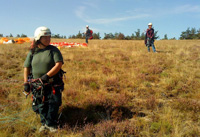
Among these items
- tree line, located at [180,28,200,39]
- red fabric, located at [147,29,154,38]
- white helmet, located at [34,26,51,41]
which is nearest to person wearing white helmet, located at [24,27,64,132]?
white helmet, located at [34,26,51,41]

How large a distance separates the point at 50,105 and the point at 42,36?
137 centimetres

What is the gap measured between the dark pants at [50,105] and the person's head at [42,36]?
0.90 metres

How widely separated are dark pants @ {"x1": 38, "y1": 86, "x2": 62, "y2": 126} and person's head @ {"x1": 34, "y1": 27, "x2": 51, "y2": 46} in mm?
899

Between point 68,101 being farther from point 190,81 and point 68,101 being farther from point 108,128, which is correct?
point 190,81

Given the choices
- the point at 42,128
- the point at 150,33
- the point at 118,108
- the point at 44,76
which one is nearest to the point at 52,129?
the point at 42,128

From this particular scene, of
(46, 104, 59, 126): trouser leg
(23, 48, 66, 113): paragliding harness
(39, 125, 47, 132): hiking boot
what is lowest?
(39, 125, 47, 132): hiking boot

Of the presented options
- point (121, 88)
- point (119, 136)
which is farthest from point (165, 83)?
point (119, 136)

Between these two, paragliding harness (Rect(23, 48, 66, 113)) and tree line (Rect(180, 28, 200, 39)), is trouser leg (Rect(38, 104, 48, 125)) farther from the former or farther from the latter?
tree line (Rect(180, 28, 200, 39))

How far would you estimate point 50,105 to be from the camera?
2752mm

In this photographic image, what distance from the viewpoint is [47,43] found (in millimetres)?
2703

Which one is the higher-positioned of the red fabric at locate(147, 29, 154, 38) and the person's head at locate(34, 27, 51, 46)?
the red fabric at locate(147, 29, 154, 38)

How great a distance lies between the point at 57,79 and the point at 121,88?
8.57 feet

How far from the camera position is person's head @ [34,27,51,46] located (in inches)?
101

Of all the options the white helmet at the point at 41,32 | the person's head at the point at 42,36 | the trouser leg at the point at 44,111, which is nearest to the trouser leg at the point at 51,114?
the trouser leg at the point at 44,111
